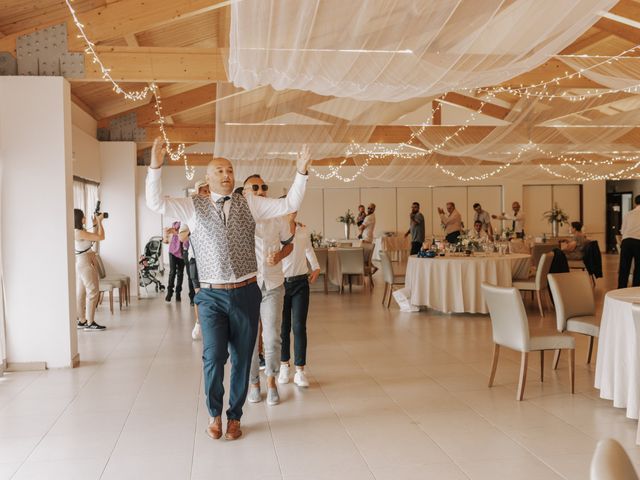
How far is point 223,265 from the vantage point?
12.7 ft

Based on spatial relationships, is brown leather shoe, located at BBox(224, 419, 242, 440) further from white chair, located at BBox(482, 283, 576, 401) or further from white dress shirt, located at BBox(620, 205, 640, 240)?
white dress shirt, located at BBox(620, 205, 640, 240)

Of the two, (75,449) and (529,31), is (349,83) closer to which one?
(529,31)

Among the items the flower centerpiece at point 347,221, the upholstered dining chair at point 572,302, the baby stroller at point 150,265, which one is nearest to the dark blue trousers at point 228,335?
the upholstered dining chair at point 572,302

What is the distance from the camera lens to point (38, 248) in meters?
6.07

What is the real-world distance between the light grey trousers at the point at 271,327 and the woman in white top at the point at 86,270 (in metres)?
3.60

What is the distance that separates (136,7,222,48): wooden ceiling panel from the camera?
349 inches

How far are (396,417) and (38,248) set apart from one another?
3580 mm

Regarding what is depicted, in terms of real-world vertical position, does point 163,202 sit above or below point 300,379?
above

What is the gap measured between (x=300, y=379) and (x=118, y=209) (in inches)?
301

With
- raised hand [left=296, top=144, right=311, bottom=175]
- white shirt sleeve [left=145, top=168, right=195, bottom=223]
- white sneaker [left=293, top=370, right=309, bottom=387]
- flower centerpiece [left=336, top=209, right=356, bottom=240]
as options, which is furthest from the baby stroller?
raised hand [left=296, top=144, right=311, bottom=175]

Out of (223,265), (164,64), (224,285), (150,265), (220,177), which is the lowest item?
(150,265)

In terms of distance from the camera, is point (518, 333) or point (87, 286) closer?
point (518, 333)

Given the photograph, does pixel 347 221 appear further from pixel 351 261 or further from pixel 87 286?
pixel 87 286

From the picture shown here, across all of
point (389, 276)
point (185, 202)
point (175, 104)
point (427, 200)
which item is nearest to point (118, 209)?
point (175, 104)
